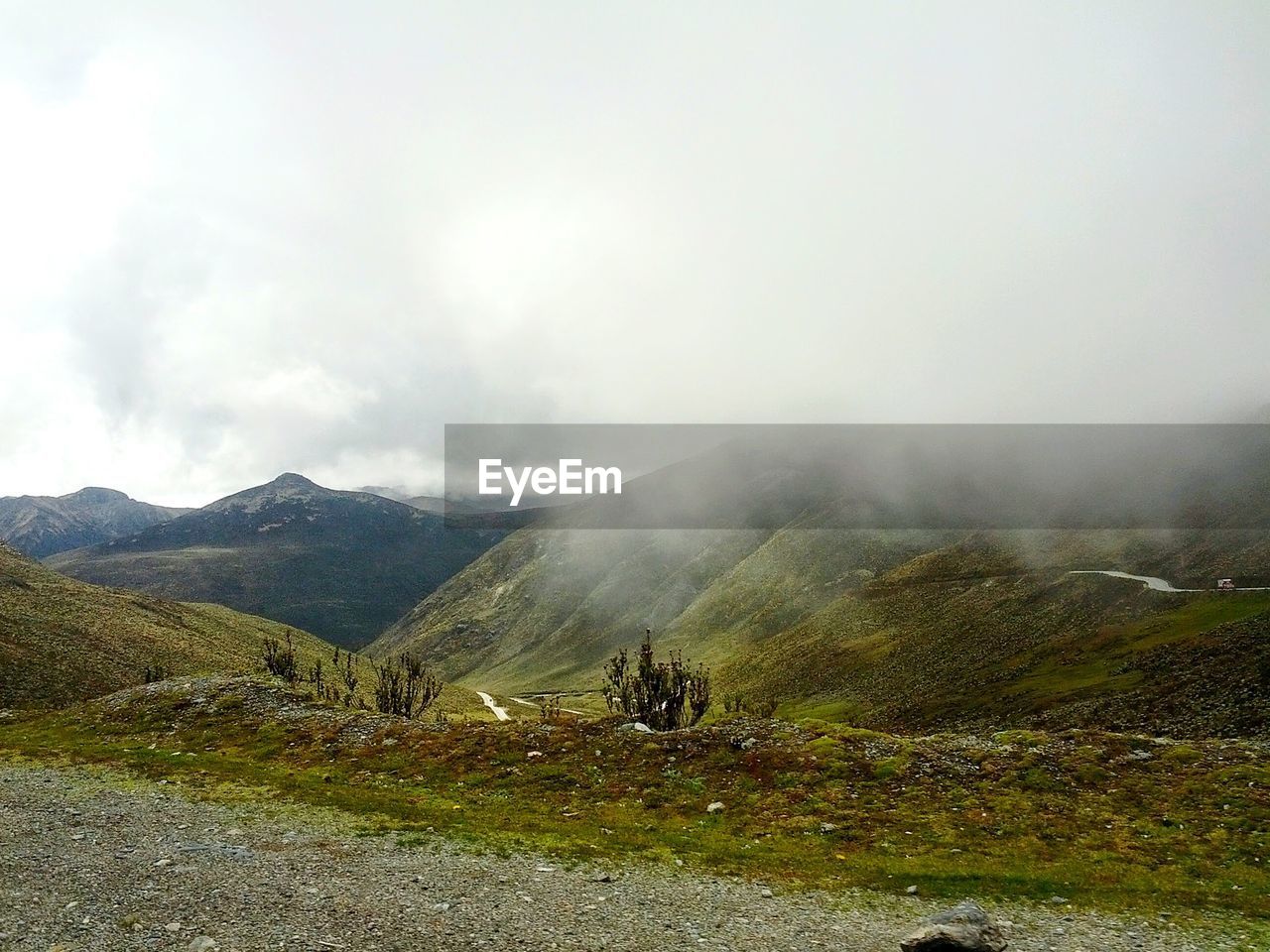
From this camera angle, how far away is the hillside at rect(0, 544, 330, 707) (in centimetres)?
8481

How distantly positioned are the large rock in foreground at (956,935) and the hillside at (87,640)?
9295 cm

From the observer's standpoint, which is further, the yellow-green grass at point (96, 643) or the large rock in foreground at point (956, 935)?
the yellow-green grass at point (96, 643)

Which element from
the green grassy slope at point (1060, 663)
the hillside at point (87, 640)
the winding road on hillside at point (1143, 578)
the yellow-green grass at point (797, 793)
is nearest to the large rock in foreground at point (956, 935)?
the yellow-green grass at point (797, 793)

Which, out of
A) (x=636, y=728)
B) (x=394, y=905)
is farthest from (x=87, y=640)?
(x=394, y=905)

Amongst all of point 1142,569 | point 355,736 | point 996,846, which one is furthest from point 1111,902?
point 1142,569

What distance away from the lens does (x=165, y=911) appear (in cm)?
1695

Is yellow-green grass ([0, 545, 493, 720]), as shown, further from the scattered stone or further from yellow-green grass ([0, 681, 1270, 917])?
the scattered stone

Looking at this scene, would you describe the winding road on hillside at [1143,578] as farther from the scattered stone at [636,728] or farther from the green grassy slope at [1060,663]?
the scattered stone at [636,728]

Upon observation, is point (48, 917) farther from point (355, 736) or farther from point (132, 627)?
point (132, 627)

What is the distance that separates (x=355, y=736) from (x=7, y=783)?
15.0 m

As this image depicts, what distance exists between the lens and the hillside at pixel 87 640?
8481cm

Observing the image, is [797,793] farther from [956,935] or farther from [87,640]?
[87,640]

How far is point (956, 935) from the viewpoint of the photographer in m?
15.9

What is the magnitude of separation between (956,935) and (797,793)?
577 inches
